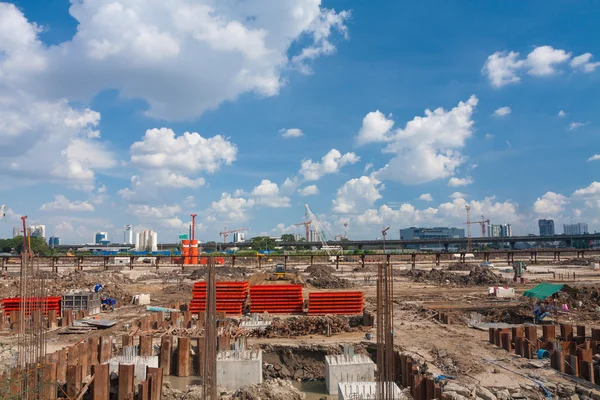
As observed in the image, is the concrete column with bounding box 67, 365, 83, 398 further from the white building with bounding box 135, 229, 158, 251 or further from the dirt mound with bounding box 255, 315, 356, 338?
the white building with bounding box 135, 229, 158, 251

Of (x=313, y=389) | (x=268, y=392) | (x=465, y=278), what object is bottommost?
(x=313, y=389)

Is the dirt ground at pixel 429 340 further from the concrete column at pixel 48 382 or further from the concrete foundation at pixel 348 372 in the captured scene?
the concrete column at pixel 48 382

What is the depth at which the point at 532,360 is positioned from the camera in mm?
12453

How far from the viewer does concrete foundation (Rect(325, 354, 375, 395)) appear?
11.8 m

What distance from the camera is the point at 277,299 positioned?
21.6 m

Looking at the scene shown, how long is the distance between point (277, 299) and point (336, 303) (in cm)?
304

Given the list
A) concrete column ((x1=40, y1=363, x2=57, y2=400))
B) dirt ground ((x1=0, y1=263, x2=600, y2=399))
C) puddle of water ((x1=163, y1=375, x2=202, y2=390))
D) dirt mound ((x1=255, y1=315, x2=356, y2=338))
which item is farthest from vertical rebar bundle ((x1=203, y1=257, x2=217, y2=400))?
dirt mound ((x1=255, y1=315, x2=356, y2=338))

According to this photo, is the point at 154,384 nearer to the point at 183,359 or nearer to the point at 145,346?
the point at 183,359

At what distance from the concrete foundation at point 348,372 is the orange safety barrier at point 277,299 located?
31.0 feet

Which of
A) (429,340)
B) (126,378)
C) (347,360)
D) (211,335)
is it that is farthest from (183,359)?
(429,340)

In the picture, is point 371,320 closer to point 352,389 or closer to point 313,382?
point 313,382

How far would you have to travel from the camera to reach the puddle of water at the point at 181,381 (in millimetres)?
12742

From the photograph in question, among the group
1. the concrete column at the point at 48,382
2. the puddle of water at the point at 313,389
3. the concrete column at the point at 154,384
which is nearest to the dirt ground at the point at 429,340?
the puddle of water at the point at 313,389

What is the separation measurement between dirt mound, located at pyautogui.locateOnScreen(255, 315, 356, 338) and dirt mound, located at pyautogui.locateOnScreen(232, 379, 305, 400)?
15.4 ft
